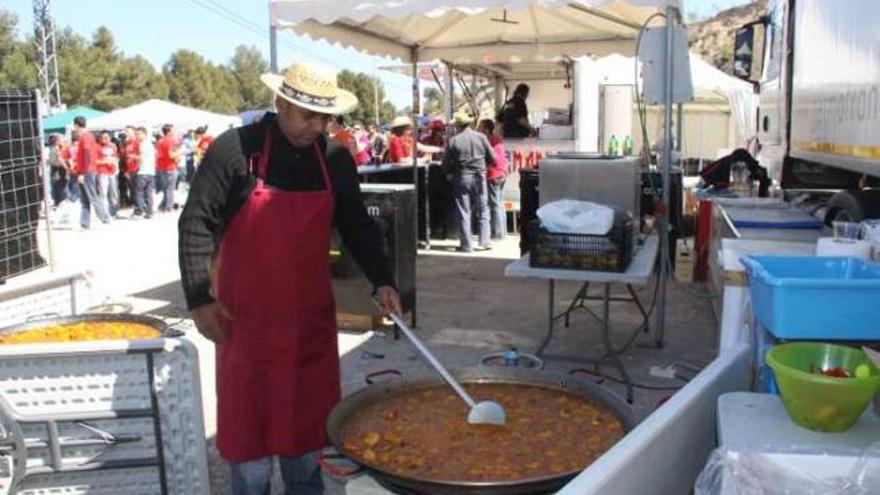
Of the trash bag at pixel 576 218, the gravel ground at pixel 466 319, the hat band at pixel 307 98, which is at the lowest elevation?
the gravel ground at pixel 466 319

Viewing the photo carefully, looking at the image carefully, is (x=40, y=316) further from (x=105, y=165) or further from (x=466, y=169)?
(x=105, y=165)

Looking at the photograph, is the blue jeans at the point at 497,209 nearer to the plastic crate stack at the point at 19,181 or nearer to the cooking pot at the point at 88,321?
the plastic crate stack at the point at 19,181

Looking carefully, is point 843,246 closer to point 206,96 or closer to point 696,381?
point 696,381

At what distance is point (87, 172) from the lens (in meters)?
14.5

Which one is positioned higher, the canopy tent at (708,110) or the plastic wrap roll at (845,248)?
the canopy tent at (708,110)

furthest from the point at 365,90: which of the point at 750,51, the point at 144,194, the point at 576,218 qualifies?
the point at 576,218

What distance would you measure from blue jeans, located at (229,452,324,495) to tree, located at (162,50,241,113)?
83266mm

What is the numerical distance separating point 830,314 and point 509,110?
10.3m

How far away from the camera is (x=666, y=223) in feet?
21.1

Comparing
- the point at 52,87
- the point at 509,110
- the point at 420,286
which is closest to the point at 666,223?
the point at 420,286

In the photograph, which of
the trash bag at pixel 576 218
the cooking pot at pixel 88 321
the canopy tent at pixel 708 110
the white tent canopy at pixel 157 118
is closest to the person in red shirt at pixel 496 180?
the canopy tent at pixel 708 110

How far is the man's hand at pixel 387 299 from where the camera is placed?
10.3ft

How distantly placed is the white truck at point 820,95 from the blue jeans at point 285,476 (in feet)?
8.78

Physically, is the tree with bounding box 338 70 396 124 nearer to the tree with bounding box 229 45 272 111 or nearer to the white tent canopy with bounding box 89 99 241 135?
the tree with bounding box 229 45 272 111
